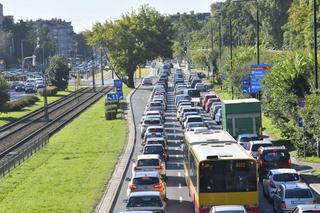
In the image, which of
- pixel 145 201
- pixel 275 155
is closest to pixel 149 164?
pixel 275 155

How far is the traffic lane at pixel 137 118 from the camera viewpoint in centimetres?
3019

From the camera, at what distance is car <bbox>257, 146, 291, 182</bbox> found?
1328 inches

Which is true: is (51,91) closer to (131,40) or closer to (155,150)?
(131,40)

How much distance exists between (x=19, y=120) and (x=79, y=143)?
78.8 feet

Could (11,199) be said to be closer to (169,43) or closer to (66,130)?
(66,130)

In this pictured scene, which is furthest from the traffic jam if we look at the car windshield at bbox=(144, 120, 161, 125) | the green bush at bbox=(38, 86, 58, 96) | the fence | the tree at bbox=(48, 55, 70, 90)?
the tree at bbox=(48, 55, 70, 90)

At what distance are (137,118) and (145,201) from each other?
149 feet

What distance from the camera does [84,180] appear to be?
35000 millimetres

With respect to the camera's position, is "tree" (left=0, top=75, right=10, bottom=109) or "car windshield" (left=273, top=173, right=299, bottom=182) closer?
"car windshield" (left=273, top=173, right=299, bottom=182)

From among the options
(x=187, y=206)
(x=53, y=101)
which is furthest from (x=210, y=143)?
(x=53, y=101)

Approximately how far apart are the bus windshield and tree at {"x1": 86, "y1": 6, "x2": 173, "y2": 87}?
89912mm

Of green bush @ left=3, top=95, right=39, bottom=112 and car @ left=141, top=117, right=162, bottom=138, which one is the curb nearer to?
car @ left=141, top=117, right=162, bottom=138

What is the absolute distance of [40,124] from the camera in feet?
224

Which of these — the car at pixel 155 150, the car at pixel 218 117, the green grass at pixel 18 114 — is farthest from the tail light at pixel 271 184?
the green grass at pixel 18 114
